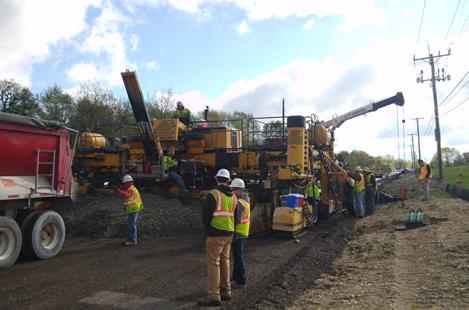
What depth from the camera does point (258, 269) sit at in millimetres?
6500

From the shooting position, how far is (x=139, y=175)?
1206 centimetres

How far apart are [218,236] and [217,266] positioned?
402 millimetres

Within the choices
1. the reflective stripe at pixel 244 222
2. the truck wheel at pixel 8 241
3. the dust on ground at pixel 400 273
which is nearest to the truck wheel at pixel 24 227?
the truck wheel at pixel 8 241

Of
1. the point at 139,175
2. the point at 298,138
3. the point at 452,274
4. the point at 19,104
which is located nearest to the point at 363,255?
the point at 452,274

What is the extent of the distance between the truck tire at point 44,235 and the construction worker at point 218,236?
13.3ft

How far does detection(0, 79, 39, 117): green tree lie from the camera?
86.2 ft

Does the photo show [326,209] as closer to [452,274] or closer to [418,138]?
[452,274]

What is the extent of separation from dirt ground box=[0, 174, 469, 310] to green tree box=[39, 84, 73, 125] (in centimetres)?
2092

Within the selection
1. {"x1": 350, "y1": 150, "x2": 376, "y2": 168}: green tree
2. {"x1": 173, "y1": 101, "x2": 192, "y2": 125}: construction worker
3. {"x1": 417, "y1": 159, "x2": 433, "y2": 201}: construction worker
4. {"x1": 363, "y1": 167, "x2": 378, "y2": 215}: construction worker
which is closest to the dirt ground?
{"x1": 363, "y1": 167, "x2": 378, "y2": 215}: construction worker

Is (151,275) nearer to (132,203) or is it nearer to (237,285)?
(237,285)

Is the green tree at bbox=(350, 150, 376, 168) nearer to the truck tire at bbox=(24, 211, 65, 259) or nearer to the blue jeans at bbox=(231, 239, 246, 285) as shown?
the truck tire at bbox=(24, 211, 65, 259)

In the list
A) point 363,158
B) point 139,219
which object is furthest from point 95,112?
point 363,158

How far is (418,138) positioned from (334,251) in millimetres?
67096

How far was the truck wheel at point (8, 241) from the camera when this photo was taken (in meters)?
6.21
